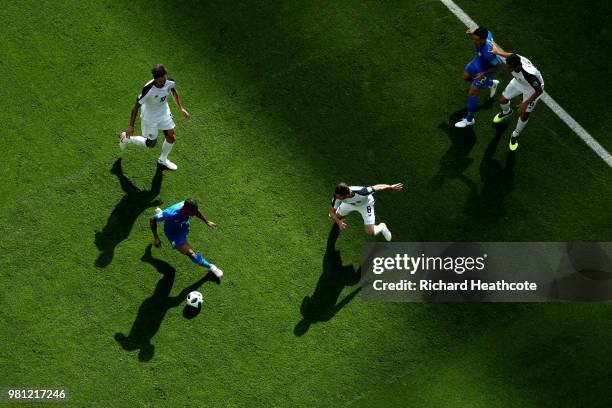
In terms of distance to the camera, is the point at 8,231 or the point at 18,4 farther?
the point at 18,4

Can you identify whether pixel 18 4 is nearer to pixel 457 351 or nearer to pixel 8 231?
pixel 8 231

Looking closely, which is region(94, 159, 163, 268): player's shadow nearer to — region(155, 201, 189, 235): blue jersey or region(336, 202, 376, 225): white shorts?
region(155, 201, 189, 235): blue jersey

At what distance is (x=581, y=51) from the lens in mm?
18547

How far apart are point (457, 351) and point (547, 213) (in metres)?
3.26

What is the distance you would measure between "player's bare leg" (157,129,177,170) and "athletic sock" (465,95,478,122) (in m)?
5.68

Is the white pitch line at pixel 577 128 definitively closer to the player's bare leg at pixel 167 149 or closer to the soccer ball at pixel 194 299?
the player's bare leg at pixel 167 149

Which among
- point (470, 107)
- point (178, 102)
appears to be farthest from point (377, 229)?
point (178, 102)

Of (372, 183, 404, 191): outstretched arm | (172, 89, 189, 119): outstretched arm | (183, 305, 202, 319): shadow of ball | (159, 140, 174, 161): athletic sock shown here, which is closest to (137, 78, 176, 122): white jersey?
(172, 89, 189, 119): outstretched arm

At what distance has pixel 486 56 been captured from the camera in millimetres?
17094

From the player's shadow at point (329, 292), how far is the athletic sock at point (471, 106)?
369 cm

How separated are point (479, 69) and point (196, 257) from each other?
644 cm

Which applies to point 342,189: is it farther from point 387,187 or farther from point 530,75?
point 530,75

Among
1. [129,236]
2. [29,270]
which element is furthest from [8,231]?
[129,236]

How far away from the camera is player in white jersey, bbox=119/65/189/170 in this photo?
1611cm
